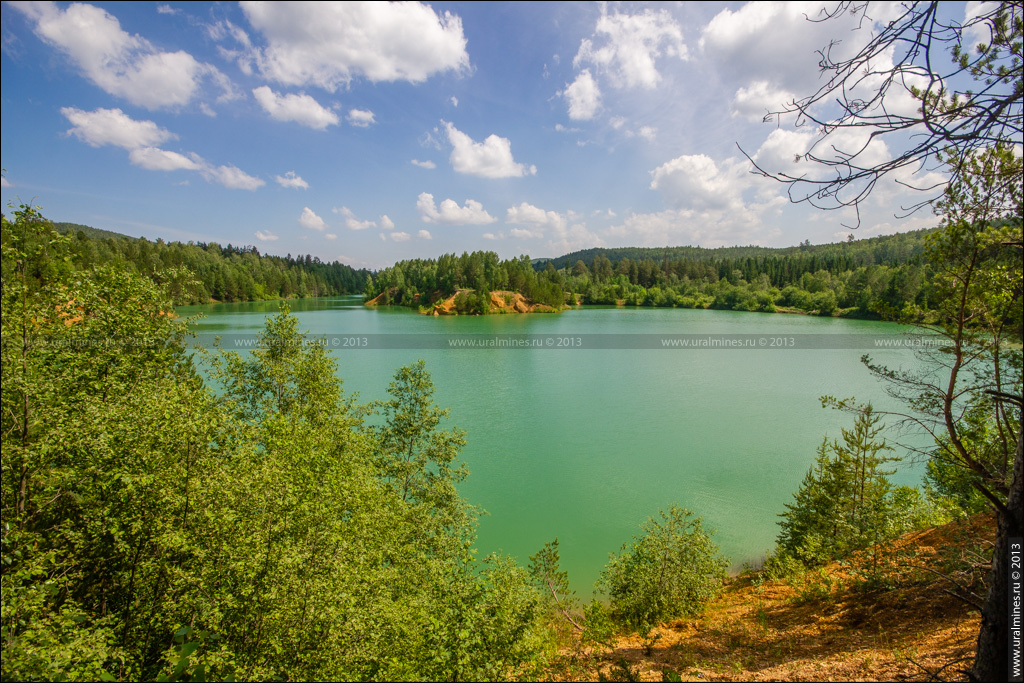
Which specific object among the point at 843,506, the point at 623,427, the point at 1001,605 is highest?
the point at 1001,605

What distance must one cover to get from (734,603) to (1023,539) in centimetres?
920

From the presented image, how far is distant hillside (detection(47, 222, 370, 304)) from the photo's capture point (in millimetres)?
73812

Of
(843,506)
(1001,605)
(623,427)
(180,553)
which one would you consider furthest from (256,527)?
(623,427)

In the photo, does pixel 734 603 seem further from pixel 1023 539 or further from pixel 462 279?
pixel 462 279

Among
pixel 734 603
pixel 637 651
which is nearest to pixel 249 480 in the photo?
pixel 637 651

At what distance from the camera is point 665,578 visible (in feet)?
32.1

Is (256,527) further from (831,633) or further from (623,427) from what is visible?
(623,427)

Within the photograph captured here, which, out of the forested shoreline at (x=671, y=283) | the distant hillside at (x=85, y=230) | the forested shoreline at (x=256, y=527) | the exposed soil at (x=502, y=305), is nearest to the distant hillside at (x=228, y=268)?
the distant hillside at (x=85, y=230)

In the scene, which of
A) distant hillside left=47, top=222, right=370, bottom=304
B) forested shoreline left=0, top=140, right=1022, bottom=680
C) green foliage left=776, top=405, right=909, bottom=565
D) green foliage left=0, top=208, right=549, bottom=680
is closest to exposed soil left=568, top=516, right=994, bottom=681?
forested shoreline left=0, top=140, right=1022, bottom=680

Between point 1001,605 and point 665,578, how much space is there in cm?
815

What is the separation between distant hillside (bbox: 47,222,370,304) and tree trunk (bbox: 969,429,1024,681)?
61482 mm

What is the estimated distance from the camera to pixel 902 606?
24.9ft

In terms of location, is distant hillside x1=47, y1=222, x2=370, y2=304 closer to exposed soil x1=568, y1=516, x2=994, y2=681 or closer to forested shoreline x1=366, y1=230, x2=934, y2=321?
forested shoreline x1=366, y1=230, x2=934, y2=321

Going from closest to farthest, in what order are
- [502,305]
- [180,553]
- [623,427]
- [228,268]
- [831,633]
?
1. [180,553]
2. [831,633]
3. [623,427]
4. [502,305]
5. [228,268]
